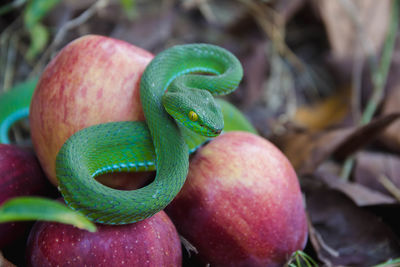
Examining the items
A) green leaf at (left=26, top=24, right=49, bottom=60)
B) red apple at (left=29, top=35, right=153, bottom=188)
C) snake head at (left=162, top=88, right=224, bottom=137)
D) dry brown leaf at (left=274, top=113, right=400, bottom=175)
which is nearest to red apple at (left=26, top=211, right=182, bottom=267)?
red apple at (left=29, top=35, right=153, bottom=188)

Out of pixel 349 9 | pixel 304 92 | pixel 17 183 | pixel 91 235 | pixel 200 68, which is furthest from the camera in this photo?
pixel 304 92

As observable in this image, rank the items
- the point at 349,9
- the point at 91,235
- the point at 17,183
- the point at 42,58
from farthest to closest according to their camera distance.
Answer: the point at 349,9
the point at 42,58
the point at 17,183
the point at 91,235

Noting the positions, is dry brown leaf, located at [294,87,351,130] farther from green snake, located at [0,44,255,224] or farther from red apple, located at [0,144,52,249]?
red apple, located at [0,144,52,249]

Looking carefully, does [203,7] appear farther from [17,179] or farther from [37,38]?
[17,179]

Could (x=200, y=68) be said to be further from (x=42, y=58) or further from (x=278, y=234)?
(x=42, y=58)

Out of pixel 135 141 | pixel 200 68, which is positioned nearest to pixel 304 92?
pixel 200 68

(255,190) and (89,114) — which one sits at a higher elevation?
(89,114)

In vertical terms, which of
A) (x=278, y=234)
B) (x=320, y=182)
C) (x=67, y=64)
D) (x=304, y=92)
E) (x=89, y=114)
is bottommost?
(x=304, y=92)

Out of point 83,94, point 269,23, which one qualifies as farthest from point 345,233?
point 269,23
